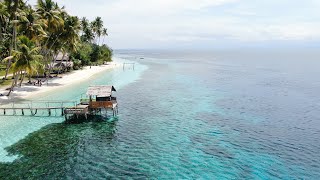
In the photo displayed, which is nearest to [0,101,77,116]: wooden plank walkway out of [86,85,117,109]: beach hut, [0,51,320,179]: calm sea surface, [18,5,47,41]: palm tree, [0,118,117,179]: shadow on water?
[0,51,320,179]: calm sea surface

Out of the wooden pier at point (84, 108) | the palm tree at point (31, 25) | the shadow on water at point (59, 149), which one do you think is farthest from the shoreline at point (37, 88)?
the shadow on water at point (59, 149)

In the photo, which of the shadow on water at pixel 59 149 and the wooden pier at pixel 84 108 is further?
the wooden pier at pixel 84 108

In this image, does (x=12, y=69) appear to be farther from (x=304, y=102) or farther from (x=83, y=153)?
(x=304, y=102)

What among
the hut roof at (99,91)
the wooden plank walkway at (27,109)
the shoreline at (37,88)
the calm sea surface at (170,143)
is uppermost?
the hut roof at (99,91)

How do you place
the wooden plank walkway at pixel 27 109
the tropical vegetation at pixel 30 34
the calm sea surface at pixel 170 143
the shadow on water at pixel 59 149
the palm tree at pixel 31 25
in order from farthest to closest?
the palm tree at pixel 31 25 < the tropical vegetation at pixel 30 34 < the wooden plank walkway at pixel 27 109 < the calm sea surface at pixel 170 143 < the shadow on water at pixel 59 149

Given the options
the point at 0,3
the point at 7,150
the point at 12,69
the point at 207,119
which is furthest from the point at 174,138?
the point at 0,3

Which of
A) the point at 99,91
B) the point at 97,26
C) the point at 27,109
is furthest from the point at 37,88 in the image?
the point at 97,26

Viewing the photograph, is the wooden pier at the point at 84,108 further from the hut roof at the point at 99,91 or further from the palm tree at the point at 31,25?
the palm tree at the point at 31,25

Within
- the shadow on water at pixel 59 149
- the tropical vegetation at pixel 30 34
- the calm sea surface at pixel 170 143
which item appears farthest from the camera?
the tropical vegetation at pixel 30 34

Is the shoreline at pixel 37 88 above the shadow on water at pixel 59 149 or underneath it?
above
